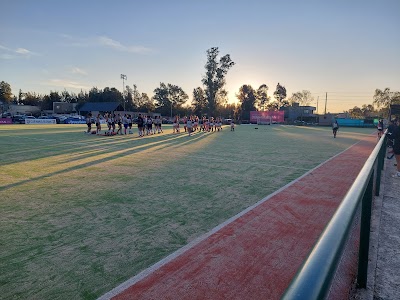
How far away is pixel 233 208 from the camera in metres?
5.73

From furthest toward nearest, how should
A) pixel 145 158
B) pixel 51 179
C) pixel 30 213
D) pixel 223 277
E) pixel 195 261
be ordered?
1. pixel 145 158
2. pixel 51 179
3. pixel 30 213
4. pixel 195 261
5. pixel 223 277

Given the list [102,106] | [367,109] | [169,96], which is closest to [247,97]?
[169,96]

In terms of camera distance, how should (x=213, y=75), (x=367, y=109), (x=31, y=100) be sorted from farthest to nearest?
(x=367, y=109), (x=31, y=100), (x=213, y=75)

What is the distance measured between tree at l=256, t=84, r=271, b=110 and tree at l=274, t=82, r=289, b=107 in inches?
276

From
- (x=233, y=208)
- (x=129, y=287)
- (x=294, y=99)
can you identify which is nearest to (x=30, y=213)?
(x=129, y=287)

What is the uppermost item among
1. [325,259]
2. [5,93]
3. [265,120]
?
[5,93]

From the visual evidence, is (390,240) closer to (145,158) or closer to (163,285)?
(163,285)

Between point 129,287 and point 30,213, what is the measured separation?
3.28 metres

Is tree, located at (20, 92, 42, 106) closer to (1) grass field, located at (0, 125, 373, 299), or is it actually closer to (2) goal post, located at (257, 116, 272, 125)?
(2) goal post, located at (257, 116, 272, 125)

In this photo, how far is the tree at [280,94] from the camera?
422 feet

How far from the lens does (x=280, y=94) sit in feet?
422

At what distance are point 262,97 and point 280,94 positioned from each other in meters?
11.1

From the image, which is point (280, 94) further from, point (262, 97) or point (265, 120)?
point (265, 120)

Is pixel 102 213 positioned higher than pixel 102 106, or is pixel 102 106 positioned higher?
pixel 102 106
